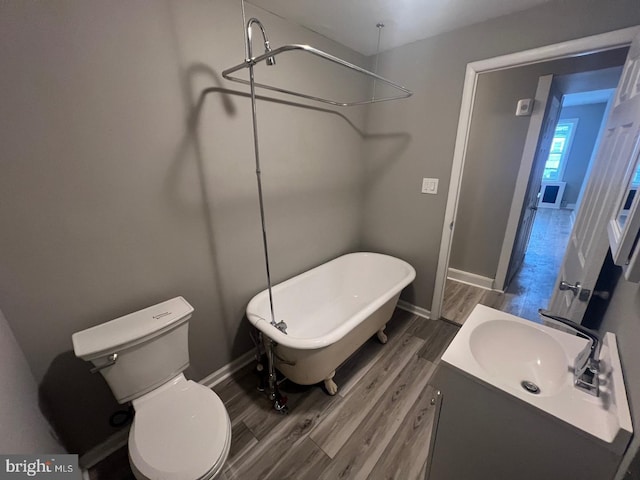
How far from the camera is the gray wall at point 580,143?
5.57 meters

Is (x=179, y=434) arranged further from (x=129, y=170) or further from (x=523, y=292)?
(x=523, y=292)

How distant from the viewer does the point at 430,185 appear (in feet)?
7.09

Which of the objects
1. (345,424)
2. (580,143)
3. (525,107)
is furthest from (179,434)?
(580,143)

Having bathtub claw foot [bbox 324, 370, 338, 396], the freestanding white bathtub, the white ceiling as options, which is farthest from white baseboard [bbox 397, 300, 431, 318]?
the white ceiling

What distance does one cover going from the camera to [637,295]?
703 mm

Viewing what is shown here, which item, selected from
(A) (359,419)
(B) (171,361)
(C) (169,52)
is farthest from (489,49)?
(B) (171,361)

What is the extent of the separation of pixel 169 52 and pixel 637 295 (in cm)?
203

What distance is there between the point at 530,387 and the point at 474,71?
199 centimetres

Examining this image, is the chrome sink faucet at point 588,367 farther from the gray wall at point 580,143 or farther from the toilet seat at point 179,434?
the gray wall at point 580,143

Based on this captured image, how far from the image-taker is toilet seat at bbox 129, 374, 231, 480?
Result: 92cm

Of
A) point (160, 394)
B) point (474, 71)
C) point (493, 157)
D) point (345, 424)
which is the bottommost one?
point (345, 424)

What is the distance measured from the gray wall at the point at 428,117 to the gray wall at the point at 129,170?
835 mm

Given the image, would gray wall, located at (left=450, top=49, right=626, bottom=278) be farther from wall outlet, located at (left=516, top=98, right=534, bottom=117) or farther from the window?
the window

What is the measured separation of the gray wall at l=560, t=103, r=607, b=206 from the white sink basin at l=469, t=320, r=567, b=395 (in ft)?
24.1
